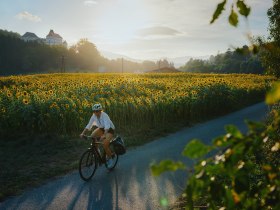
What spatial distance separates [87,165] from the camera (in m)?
9.02

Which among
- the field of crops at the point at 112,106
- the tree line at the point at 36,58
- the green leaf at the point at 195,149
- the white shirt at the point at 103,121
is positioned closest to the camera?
the green leaf at the point at 195,149

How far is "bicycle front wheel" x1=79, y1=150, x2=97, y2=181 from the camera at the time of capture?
8.87m

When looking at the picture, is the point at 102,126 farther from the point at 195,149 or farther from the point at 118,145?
the point at 195,149

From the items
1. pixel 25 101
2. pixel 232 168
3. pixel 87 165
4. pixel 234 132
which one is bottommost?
pixel 87 165

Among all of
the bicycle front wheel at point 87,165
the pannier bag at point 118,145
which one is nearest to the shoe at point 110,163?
the pannier bag at point 118,145

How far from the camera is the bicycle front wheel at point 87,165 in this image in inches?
349

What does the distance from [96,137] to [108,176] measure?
101 centimetres

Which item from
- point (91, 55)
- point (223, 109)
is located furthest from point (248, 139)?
point (91, 55)

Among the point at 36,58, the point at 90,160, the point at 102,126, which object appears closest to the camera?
the point at 90,160

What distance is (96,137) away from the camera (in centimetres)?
938

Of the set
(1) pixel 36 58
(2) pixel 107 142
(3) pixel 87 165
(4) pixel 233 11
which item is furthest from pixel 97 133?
(1) pixel 36 58

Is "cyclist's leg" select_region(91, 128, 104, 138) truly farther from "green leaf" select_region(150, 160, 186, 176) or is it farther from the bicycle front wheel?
"green leaf" select_region(150, 160, 186, 176)

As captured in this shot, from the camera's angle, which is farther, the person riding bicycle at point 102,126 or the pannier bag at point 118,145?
the pannier bag at point 118,145

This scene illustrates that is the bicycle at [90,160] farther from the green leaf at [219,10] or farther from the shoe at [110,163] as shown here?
the green leaf at [219,10]
